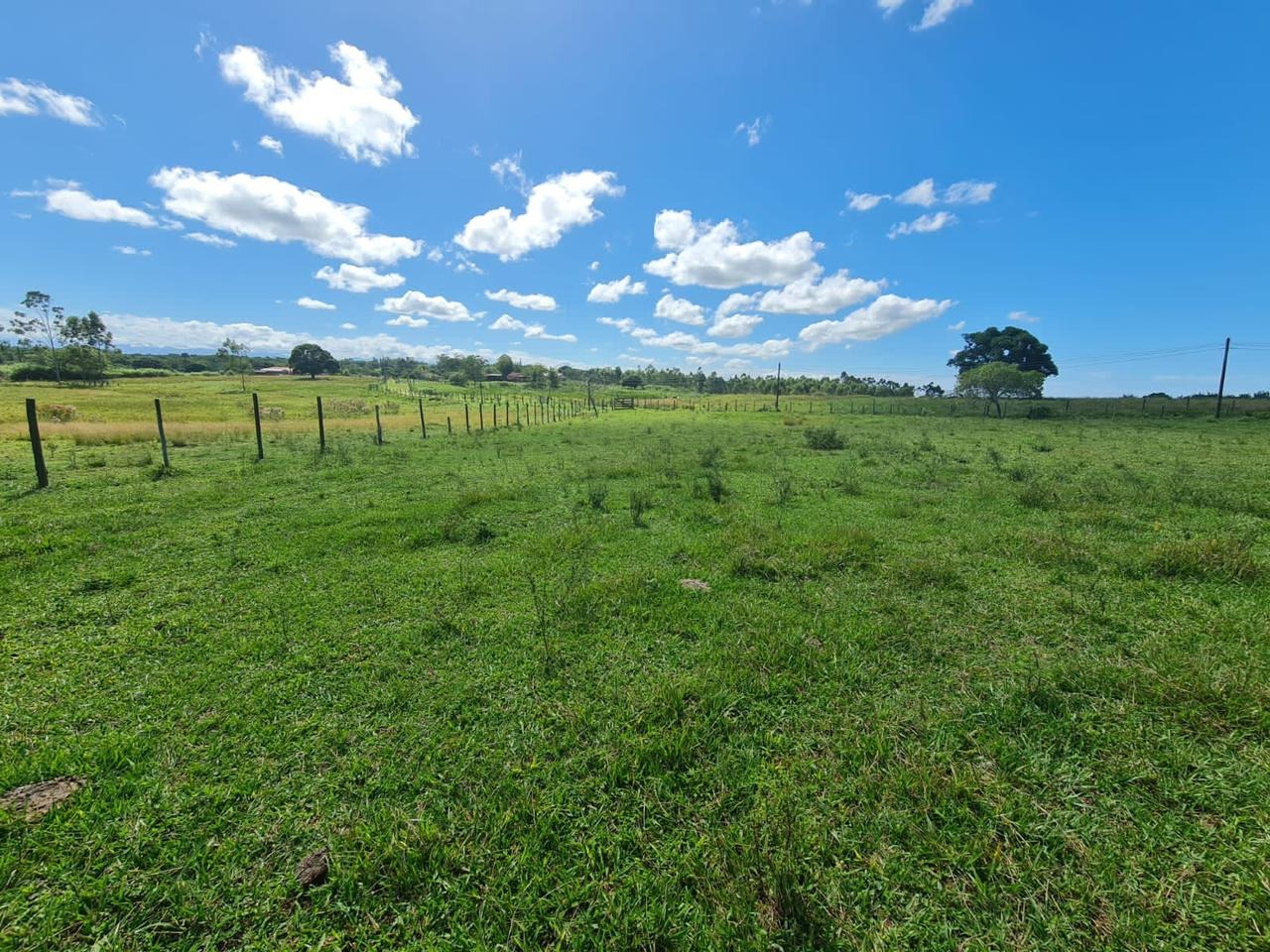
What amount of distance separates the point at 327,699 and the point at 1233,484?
17.0 metres

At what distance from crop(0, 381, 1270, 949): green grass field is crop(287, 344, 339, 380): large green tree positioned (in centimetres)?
13327

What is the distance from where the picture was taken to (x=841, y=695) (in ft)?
12.3

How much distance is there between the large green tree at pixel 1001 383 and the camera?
182 ft

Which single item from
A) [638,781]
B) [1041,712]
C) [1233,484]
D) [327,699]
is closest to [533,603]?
[327,699]

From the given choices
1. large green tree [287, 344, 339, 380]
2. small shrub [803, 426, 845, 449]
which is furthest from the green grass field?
large green tree [287, 344, 339, 380]

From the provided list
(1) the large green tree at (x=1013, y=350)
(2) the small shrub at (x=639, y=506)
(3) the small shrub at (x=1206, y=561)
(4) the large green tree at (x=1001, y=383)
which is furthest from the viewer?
(1) the large green tree at (x=1013, y=350)

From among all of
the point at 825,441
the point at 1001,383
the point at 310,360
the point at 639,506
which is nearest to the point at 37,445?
the point at 639,506

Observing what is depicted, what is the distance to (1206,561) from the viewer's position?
574 centimetres

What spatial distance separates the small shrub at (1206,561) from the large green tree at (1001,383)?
5786 cm


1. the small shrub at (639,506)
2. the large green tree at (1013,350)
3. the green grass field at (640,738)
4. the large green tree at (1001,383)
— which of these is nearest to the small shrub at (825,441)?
the small shrub at (639,506)

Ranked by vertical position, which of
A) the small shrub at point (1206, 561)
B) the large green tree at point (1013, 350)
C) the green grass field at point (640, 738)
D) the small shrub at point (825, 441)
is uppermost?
the large green tree at point (1013, 350)

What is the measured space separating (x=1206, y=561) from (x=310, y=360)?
14449cm

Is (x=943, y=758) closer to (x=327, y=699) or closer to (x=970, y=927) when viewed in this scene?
(x=970, y=927)

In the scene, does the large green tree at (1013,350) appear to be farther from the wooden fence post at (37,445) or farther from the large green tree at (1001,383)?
the wooden fence post at (37,445)
